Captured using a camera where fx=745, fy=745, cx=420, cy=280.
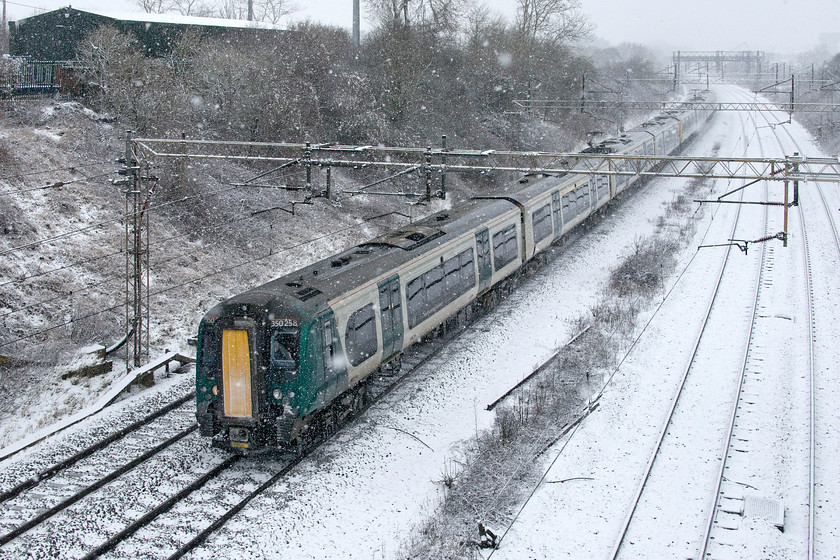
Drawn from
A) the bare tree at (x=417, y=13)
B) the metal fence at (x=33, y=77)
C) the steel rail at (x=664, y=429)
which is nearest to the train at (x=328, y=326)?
the steel rail at (x=664, y=429)

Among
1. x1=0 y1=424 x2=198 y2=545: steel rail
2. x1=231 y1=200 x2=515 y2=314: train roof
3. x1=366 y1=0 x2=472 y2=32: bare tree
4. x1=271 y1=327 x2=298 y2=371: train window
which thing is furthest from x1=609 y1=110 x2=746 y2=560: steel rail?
x1=366 y1=0 x2=472 y2=32: bare tree

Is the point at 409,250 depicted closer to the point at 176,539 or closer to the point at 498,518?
the point at 498,518

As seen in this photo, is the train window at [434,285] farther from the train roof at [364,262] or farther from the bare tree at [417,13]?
the bare tree at [417,13]

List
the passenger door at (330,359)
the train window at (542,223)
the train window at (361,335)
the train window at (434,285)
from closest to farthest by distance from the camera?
the passenger door at (330,359) < the train window at (361,335) < the train window at (434,285) < the train window at (542,223)

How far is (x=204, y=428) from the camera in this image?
12.1 meters

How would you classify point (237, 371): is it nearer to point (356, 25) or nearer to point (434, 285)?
point (434, 285)

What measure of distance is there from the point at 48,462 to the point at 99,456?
0.77m

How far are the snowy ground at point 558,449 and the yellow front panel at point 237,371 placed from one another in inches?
51.0

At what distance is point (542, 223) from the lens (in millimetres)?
22500

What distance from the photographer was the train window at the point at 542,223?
2202cm

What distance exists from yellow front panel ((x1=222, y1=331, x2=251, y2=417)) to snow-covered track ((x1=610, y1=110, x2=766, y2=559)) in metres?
5.95

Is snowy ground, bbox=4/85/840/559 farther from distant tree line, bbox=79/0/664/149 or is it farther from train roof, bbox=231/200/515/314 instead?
distant tree line, bbox=79/0/664/149

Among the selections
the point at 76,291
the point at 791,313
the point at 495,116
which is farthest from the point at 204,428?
the point at 495,116

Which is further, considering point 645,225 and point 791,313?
point 645,225
